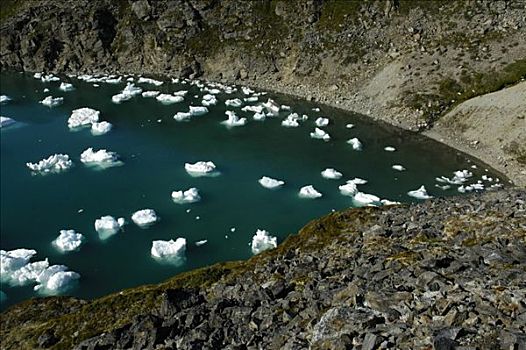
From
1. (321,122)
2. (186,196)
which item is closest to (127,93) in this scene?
(321,122)

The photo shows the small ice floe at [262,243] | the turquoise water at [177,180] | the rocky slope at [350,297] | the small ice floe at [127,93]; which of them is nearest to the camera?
the rocky slope at [350,297]

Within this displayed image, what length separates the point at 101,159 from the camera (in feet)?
155

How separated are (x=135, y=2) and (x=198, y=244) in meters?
59.4

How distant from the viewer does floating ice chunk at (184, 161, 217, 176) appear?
1758 inches

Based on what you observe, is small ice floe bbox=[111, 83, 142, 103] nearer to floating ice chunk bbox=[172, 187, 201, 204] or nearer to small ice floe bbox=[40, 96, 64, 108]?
small ice floe bbox=[40, 96, 64, 108]

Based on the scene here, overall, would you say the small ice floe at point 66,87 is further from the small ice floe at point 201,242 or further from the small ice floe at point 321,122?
the small ice floe at point 201,242

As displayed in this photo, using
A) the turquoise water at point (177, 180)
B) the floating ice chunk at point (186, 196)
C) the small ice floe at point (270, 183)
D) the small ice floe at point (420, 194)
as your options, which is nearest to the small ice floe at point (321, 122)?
the turquoise water at point (177, 180)

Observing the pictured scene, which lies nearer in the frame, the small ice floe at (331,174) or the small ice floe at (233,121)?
the small ice floe at (331,174)

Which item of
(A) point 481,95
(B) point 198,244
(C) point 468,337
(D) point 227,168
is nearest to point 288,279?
(C) point 468,337

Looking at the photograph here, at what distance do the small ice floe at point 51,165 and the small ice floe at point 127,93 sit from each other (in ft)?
70.2

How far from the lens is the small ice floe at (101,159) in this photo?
47.0m

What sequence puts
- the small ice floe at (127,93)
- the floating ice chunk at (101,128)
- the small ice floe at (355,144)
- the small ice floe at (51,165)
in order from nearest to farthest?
the small ice floe at (51,165), the small ice floe at (355,144), the floating ice chunk at (101,128), the small ice floe at (127,93)

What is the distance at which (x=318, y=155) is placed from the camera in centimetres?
4838

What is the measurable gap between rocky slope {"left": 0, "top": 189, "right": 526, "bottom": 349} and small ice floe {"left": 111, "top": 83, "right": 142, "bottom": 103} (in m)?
41.8
